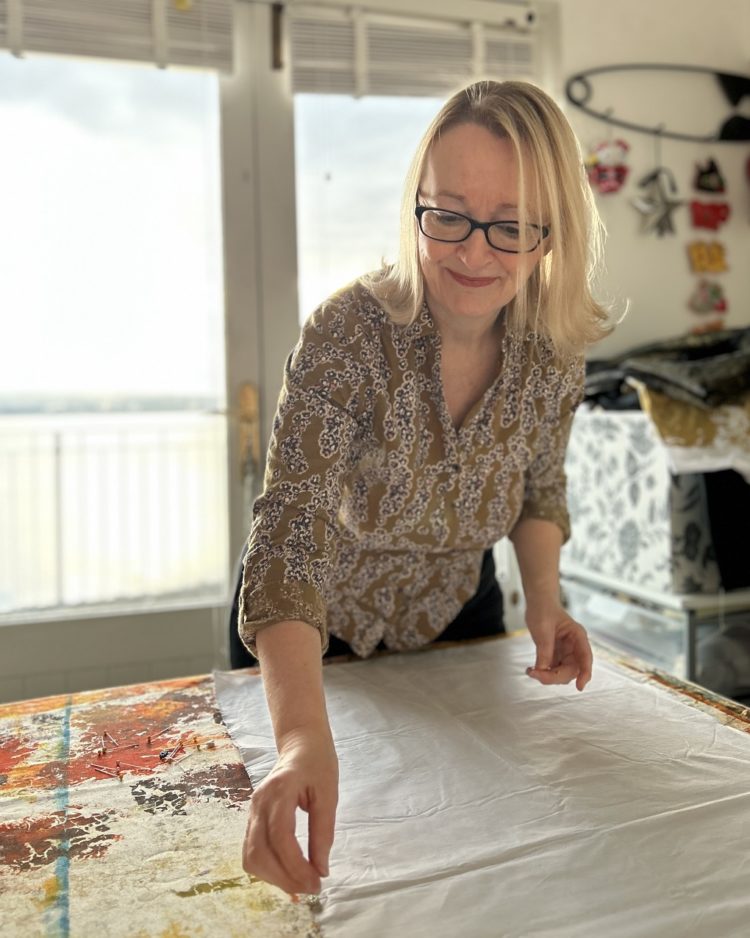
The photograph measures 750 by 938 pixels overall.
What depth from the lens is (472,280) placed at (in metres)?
0.93

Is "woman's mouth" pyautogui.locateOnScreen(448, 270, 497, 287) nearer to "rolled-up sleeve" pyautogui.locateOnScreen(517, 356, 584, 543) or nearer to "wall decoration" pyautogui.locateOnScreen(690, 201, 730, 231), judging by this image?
"rolled-up sleeve" pyautogui.locateOnScreen(517, 356, 584, 543)

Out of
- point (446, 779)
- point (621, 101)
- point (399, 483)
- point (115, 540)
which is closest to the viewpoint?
point (446, 779)

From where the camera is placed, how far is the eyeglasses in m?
0.89

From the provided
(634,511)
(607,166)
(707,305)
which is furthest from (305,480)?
(707,305)

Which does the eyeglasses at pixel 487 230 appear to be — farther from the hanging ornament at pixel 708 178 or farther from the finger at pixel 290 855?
the hanging ornament at pixel 708 178

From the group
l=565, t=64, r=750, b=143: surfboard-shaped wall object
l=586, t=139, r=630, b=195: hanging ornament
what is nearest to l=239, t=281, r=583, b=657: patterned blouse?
l=586, t=139, r=630, b=195: hanging ornament

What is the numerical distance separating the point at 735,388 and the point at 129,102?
5.41 ft

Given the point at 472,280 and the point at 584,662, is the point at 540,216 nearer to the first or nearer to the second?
the point at 472,280

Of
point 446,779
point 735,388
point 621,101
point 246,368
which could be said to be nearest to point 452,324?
point 446,779

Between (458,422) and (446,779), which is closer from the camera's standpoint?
(446,779)

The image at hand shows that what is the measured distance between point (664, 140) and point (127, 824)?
2.57 m

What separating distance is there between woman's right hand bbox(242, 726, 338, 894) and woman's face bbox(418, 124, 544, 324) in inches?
21.1

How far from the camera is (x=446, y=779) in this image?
76 centimetres

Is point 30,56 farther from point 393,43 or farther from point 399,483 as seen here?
point 399,483
